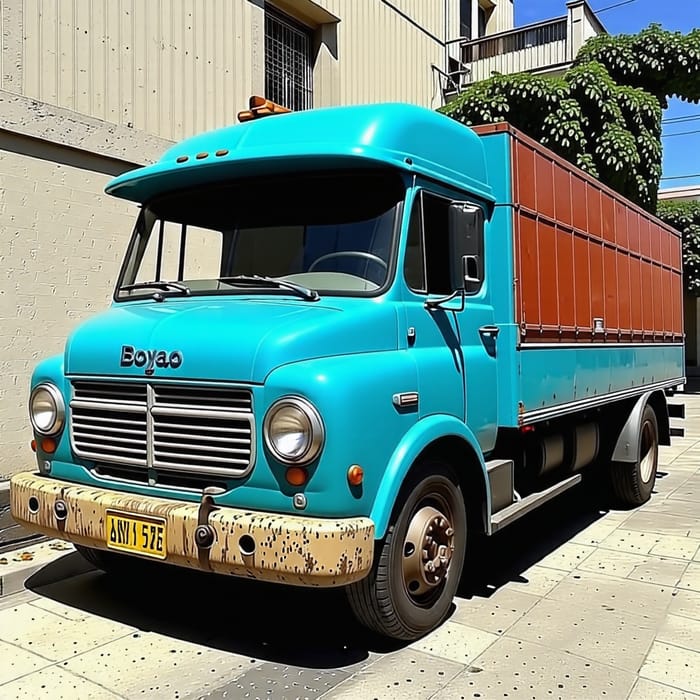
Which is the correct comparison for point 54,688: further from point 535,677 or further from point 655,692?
point 655,692

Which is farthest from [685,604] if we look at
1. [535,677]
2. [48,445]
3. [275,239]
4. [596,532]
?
[48,445]

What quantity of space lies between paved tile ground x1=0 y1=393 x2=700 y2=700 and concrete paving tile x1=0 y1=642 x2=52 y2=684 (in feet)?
0.03

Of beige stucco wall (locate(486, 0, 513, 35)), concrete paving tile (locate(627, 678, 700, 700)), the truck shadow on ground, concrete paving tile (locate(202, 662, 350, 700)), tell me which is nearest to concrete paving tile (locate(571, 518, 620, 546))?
the truck shadow on ground

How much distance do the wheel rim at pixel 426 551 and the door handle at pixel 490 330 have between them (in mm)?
1251

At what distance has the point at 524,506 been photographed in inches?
214

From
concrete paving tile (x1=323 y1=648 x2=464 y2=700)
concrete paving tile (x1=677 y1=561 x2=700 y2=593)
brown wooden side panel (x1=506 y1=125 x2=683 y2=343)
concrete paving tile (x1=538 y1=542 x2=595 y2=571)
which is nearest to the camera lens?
concrete paving tile (x1=323 y1=648 x2=464 y2=700)

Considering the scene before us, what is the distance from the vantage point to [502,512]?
5.18m

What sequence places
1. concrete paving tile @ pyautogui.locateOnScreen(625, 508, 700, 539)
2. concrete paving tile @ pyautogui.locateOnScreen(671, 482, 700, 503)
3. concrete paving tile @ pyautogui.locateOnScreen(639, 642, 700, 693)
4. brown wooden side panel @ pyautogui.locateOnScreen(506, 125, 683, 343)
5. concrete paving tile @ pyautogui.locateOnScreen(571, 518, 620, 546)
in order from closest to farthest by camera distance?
concrete paving tile @ pyautogui.locateOnScreen(639, 642, 700, 693)
brown wooden side panel @ pyautogui.locateOnScreen(506, 125, 683, 343)
concrete paving tile @ pyautogui.locateOnScreen(571, 518, 620, 546)
concrete paving tile @ pyautogui.locateOnScreen(625, 508, 700, 539)
concrete paving tile @ pyautogui.locateOnScreen(671, 482, 700, 503)

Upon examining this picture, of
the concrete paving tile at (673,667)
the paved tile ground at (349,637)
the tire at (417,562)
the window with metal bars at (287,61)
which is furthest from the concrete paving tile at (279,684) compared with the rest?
the window with metal bars at (287,61)

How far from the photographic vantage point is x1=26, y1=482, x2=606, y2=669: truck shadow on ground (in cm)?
436

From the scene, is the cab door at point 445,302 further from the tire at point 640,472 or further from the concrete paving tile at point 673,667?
the tire at point 640,472

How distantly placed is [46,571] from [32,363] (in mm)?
2097

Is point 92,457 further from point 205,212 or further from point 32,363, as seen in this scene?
point 32,363

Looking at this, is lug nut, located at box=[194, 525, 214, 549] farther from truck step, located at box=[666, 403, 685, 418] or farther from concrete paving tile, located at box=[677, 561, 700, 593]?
truck step, located at box=[666, 403, 685, 418]
